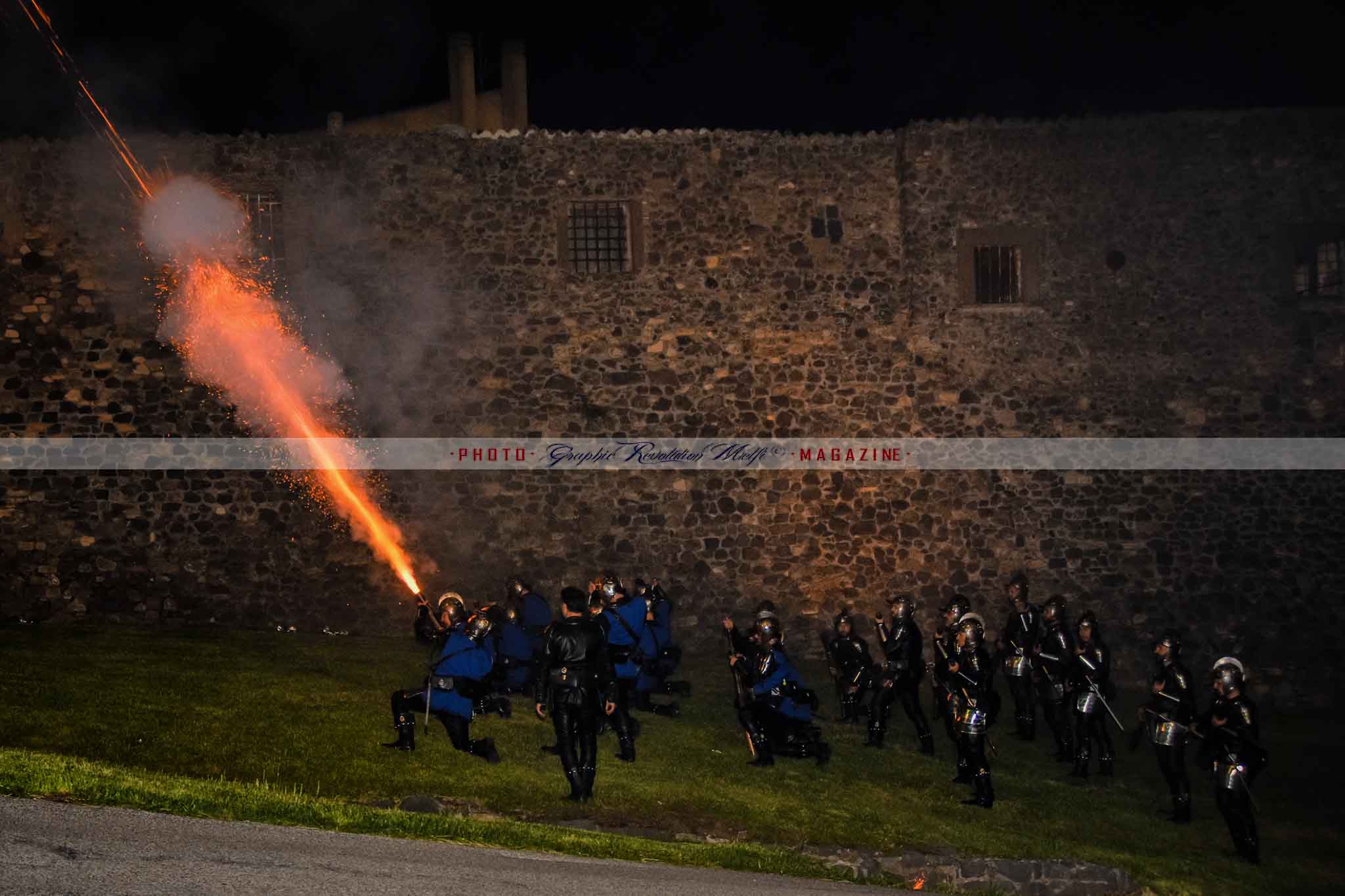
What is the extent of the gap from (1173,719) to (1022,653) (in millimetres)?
2750

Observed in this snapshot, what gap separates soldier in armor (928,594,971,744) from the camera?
49.5 ft

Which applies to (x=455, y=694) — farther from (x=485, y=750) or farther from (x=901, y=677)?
(x=901, y=677)

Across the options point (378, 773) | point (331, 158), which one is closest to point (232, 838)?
point (378, 773)

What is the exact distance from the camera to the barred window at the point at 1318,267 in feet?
69.3

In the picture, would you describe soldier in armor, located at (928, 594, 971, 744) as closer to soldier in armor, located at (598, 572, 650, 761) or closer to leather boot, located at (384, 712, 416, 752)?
soldier in armor, located at (598, 572, 650, 761)

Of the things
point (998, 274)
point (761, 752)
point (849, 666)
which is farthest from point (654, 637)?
point (998, 274)

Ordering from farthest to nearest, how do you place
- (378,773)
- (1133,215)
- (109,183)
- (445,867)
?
(1133,215) < (109,183) < (378,773) < (445,867)

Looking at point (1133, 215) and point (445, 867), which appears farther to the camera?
point (1133, 215)

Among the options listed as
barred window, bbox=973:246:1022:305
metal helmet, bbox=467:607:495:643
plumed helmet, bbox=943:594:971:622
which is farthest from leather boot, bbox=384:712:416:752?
barred window, bbox=973:246:1022:305

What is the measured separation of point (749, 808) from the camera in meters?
12.7

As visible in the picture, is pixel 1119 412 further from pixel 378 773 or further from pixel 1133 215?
pixel 378 773

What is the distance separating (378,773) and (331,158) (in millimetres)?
10693

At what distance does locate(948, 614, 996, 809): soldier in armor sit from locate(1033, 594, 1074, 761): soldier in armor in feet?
4.67

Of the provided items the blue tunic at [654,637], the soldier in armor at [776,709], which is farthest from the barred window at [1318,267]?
the soldier in armor at [776,709]
